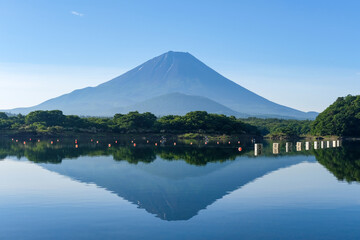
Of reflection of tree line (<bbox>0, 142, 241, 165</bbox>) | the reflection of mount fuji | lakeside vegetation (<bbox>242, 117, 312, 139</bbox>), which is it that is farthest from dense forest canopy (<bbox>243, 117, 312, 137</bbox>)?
the reflection of mount fuji

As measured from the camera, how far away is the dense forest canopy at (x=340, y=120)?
12862cm

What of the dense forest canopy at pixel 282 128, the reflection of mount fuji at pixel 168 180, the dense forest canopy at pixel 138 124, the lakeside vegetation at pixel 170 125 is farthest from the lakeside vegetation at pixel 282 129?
the reflection of mount fuji at pixel 168 180

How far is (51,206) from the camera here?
22.2m

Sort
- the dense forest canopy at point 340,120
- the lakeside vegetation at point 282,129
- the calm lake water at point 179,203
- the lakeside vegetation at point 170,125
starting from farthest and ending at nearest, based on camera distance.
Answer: the lakeside vegetation at point 282,129, the dense forest canopy at point 340,120, the lakeside vegetation at point 170,125, the calm lake water at point 179,203

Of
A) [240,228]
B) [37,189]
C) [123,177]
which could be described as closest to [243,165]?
[123,177]

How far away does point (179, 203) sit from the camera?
23.2 m

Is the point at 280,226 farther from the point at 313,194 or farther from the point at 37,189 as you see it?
the point at 37,189

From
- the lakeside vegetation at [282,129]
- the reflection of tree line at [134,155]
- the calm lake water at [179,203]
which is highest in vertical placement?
the lakeside vegetation at [282,129]

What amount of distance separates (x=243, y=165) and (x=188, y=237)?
27334 mm

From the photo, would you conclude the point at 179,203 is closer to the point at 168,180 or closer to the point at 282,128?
the point at 168,180

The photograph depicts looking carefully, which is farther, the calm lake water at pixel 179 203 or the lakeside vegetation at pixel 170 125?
the lakeside vegetation at pixel 170 125

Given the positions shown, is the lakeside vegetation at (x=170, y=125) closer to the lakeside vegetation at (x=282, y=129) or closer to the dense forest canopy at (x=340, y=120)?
the dense forest canopy at (x=340, y=120)

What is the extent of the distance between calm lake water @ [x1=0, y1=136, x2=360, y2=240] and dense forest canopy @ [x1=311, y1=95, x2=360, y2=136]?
9617 centimetres

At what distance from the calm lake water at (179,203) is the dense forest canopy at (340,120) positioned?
3786 inches
